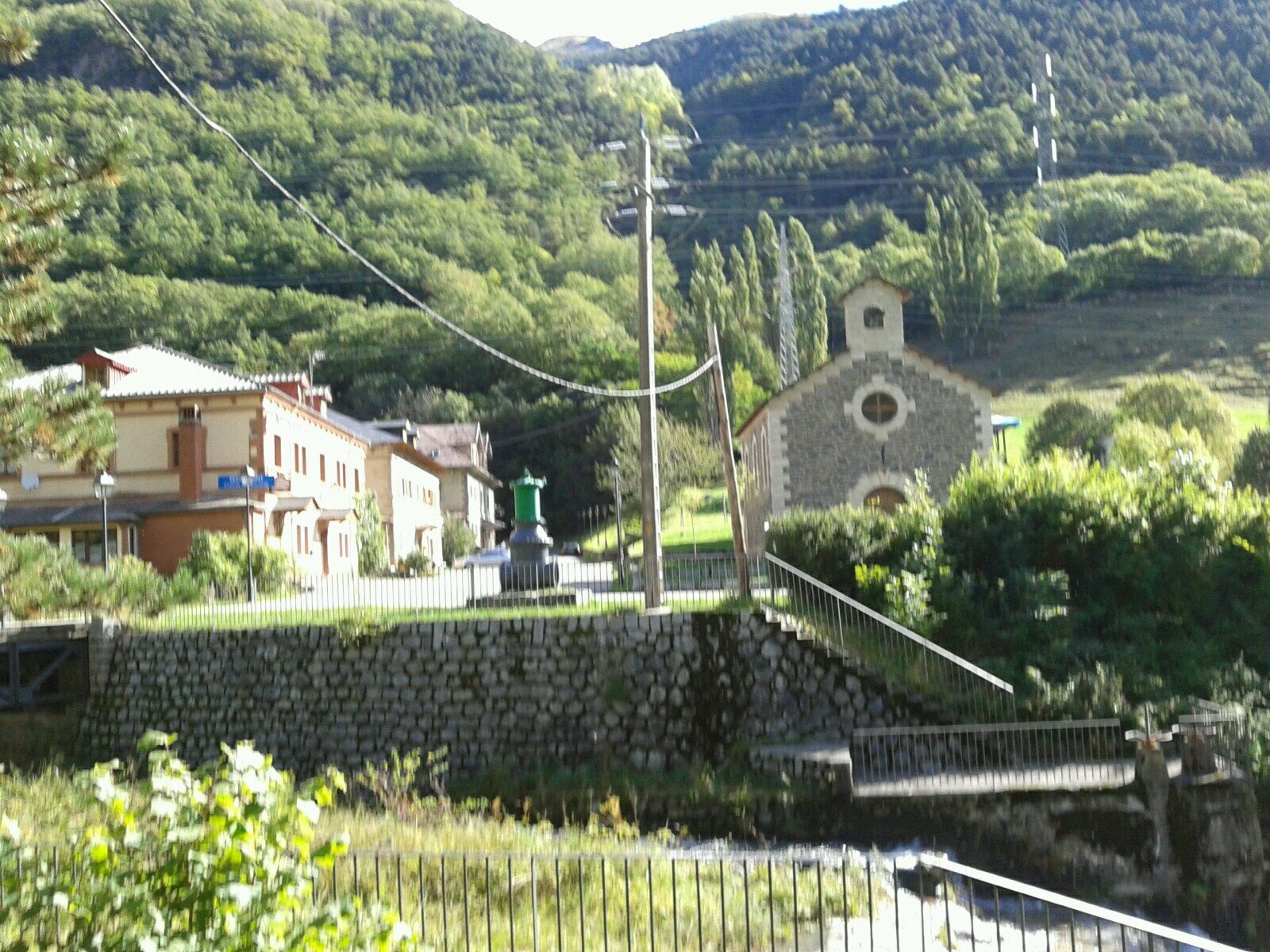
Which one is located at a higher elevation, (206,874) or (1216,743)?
(206,874)

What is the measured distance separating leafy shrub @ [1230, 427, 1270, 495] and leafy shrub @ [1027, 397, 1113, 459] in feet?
14.7

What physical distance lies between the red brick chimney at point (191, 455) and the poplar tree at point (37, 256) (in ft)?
79.0

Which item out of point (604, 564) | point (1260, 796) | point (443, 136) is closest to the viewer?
point (1260, 796)

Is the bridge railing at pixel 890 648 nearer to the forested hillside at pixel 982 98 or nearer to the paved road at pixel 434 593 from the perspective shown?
the paved road at pixel 434 593

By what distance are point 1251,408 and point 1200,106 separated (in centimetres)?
6001

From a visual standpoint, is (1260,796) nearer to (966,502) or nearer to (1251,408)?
(966,502)

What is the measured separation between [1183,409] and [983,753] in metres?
29.9

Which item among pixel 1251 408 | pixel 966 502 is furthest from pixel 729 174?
pixel 966 502

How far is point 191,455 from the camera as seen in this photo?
33.2 metres

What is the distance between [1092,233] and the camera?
90000 millimetres

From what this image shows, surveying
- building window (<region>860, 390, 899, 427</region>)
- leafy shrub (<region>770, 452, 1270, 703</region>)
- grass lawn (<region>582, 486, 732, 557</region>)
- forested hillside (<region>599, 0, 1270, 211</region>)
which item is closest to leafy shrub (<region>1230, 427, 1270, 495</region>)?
building window (<region>860, 390, 899, 427</region>)

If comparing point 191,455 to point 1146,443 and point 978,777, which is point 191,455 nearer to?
point 978,777

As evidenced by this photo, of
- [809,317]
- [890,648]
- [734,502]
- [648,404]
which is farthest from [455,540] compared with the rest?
[890,648]

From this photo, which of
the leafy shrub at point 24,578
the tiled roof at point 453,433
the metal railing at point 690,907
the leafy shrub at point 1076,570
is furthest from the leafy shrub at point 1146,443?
the tiled roof at point 453,433
